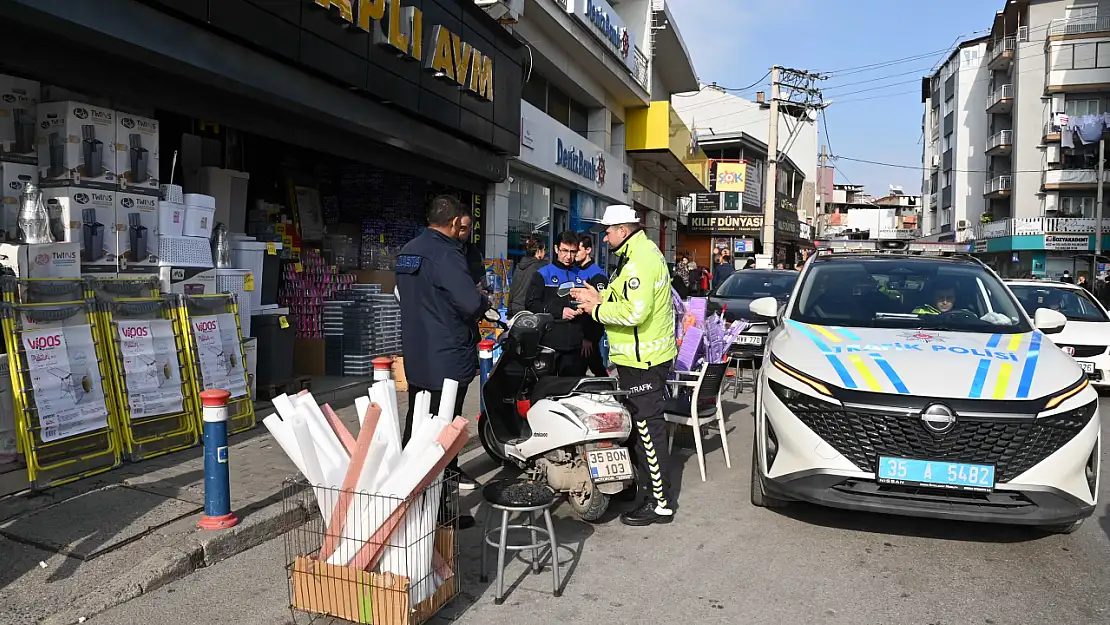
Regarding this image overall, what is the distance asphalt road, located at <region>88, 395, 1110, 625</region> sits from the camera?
3.54 meters

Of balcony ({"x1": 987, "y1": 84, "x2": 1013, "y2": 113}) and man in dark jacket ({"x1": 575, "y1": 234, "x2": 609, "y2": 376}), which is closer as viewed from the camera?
man in dark jacket ({"x1": 575, "y1": 234, "x2": 609, "y2": 376})

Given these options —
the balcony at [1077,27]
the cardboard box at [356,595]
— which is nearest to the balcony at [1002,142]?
the balcony at [1077,27]

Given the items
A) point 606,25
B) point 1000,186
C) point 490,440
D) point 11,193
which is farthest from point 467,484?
point 1000,186

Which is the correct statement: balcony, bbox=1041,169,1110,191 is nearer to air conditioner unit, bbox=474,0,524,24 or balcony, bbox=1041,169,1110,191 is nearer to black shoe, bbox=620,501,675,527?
air conditioner unit, bbox=474,0,524,24

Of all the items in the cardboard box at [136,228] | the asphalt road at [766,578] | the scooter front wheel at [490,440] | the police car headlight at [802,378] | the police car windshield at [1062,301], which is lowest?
the asphalt road at [766,578]

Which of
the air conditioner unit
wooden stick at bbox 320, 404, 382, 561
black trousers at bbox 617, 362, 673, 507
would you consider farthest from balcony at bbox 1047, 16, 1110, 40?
wooden stick at bbox 320, 404, 382, 561

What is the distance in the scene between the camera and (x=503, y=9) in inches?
420

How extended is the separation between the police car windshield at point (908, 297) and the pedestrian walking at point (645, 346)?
1315 mm

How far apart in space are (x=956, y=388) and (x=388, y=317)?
6.67 m

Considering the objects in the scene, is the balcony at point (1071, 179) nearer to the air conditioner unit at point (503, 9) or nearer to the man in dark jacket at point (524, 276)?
the air conditioner unit at point (503, 9)

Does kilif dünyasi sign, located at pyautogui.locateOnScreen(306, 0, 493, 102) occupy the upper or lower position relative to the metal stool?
upper

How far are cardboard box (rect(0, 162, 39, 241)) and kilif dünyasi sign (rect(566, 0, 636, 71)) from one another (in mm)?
10111

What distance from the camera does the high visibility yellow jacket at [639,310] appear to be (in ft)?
15.4

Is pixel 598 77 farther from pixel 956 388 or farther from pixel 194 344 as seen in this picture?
pixel 956 388
